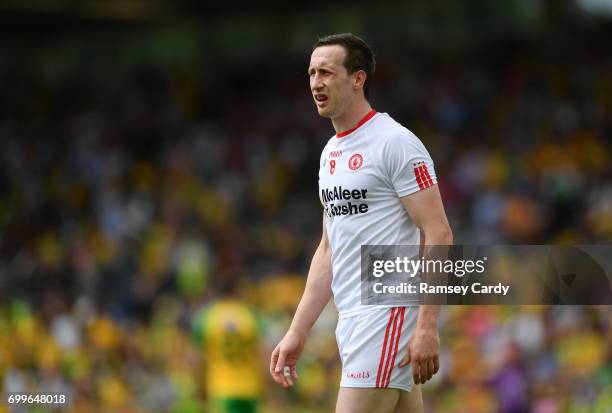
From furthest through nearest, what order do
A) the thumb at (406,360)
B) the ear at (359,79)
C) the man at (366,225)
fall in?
1. the ear at (359,79)
2. the man at (366,225)
3. the thumb at (406,360)

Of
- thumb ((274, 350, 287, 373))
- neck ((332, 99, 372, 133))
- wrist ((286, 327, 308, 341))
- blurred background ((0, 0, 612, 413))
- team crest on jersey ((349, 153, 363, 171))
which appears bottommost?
thumb ((274, 350, 287, 373))

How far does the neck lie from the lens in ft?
16.1

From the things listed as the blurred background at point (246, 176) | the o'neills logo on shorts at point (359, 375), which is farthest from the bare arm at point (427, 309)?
the blurred background at point (246, 176)

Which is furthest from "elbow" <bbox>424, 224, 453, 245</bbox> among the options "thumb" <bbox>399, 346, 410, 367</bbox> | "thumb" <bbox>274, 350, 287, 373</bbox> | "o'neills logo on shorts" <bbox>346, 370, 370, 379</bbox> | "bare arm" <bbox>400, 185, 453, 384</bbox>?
"thumb" <bbox>274, 350, 287, 373</bbox>

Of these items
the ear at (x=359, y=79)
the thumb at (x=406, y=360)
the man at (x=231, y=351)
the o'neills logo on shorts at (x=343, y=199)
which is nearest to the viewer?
the thumb at (x=406, y=360)

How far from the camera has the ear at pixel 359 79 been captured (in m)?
4.88

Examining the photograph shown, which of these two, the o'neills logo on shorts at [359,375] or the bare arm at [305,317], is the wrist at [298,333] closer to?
the bare arm at [305,317]

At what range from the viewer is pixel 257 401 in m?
10.8

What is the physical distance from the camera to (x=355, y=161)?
15.8ft

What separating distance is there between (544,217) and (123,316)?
5686 mm

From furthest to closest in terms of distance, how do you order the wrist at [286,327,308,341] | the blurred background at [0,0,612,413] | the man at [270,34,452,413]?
the blurred background at [0,0,612,413]
the wrist at [286,327,308,341]
the man at [270,34,452,413]

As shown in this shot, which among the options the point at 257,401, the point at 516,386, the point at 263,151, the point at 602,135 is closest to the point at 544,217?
the point at 602,135

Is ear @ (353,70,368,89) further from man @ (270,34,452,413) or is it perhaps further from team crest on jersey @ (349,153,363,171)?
team crest on jersey @ (349,153,363,171)

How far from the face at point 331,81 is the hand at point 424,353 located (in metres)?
1.02
